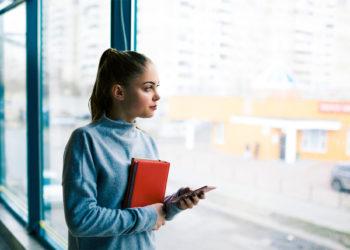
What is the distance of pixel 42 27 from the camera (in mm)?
2760

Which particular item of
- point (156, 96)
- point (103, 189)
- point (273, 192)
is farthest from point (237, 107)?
point (103, 189)

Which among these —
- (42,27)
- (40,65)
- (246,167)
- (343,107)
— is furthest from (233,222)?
(42,27)

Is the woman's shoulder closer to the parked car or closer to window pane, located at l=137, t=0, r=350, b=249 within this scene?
window pane, located at l=137, t=0, r=350, b=249

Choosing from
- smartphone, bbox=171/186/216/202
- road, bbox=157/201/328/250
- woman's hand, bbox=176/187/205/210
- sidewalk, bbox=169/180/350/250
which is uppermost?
smartphone, bbox=171/186/216/202

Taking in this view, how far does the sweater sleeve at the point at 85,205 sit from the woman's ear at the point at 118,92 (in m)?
0.13

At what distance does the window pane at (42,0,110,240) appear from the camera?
2586mm

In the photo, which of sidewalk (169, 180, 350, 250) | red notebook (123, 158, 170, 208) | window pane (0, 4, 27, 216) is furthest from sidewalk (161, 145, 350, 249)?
Result: window pane (0, 4, 27, 216)

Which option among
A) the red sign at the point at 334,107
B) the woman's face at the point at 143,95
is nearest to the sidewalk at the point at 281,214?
the red sign at the point at 334,107

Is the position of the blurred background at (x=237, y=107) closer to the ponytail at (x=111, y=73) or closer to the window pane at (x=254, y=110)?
the window pane at (x=254, y=110)

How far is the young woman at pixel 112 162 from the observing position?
3.23ft

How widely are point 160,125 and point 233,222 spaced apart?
0.90m

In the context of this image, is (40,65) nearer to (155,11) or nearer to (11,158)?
(155,11)

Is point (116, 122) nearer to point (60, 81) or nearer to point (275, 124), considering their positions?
point (275, 124)

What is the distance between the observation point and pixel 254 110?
2188 millimetres
